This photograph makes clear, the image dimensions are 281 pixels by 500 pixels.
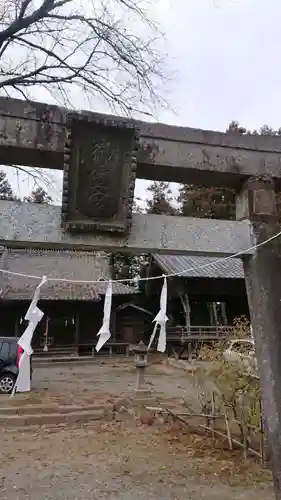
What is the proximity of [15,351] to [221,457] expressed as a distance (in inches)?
311

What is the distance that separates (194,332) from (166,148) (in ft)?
63.9

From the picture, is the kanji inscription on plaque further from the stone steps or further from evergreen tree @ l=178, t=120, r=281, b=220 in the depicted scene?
evergreen tree @ l=178, t=120, r=281, b=220

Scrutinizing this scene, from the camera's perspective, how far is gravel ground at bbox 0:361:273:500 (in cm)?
602

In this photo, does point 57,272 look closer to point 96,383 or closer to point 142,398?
point 96,383

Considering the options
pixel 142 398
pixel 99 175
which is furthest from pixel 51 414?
pixel 99 175

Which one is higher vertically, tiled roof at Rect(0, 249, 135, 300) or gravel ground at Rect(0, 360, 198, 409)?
tiled roof at Rect(0, 249, 135, 300)

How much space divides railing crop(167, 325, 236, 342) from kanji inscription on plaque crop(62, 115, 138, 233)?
1821cm

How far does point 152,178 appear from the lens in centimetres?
429

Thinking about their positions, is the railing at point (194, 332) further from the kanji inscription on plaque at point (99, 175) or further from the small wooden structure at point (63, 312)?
the kanji inscription on plaque at point (99, 175)

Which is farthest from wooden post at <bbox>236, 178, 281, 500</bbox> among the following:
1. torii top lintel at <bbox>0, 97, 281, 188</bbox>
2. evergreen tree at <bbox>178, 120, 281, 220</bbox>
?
evergreen tree at <bbox>178, 120, 281, 220</bbox>

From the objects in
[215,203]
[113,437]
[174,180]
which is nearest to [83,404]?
[113,437]

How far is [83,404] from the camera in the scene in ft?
37.4

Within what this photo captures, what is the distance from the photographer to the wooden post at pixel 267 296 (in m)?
3.88

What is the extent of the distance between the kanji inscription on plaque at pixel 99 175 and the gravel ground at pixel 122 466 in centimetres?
393
